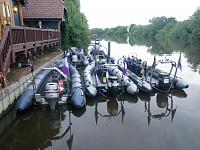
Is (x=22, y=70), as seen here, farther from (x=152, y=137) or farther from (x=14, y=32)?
(x=152, y=137)

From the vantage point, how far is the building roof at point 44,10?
28.4m

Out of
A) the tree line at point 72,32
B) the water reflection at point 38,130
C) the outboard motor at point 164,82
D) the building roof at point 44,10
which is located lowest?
the water reflection at point 38,130

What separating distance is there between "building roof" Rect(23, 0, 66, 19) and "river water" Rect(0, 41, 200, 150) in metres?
15.1

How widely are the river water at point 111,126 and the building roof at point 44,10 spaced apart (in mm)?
15102

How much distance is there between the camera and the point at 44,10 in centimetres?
2897

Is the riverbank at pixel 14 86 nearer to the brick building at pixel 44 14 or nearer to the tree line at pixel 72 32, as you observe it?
the brick building at pixel 44 14

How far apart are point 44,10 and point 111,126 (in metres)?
19.8

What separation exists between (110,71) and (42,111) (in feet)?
28.7

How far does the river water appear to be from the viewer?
419 inches

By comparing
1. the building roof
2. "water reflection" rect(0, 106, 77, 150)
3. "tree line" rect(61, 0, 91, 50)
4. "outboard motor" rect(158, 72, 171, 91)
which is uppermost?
the building roof

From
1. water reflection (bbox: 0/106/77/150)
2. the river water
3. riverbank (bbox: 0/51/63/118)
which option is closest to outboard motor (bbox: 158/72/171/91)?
the river water

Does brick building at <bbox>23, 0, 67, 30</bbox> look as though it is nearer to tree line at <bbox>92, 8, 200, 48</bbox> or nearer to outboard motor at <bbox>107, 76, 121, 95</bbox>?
outboard motor at <bbox>107, 76, 121, 95</bbox>

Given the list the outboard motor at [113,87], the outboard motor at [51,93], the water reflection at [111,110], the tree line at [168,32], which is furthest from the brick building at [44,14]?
the tree line at [168,32]

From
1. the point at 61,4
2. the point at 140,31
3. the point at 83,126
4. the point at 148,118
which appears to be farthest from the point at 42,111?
the point at 140,31
